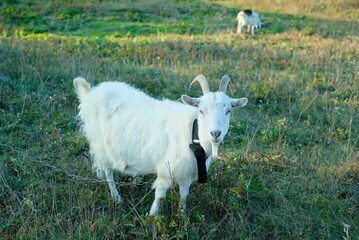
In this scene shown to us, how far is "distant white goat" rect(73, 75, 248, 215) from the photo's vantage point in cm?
391

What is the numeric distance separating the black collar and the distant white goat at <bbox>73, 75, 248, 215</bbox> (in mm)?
55

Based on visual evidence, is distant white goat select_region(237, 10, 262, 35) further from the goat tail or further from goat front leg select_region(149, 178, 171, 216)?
goat front leg select_region(149, 178, 171, 216)

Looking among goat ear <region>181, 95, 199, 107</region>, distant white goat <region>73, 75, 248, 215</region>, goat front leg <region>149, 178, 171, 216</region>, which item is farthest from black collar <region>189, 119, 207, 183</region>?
goat front leg <region>149, 178, 171, 216</region>

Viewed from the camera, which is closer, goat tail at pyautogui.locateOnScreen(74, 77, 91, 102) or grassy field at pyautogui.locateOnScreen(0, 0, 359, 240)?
grassy field at pyautogui.locateOnScreen(0, 0, 359, 240)

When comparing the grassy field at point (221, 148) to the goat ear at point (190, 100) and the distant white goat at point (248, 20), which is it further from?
the distant white goat at point (248, 20)

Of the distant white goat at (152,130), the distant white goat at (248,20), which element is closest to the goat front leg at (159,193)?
the distant white goat at (152,130)

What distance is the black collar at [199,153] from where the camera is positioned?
3.99 metres

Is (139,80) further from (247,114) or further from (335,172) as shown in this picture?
(335,172)

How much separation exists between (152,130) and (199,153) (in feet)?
2.17

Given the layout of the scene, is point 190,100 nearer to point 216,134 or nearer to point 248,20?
point 216,134

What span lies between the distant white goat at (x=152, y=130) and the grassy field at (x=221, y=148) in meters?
0.25

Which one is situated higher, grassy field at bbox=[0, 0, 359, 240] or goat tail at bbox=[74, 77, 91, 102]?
goat tail at bbox=[74, 77, 91, 102]

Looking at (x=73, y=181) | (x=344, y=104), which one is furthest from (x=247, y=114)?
(x=73, y=181)

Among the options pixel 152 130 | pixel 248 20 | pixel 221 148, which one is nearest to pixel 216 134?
pixel 152 130
